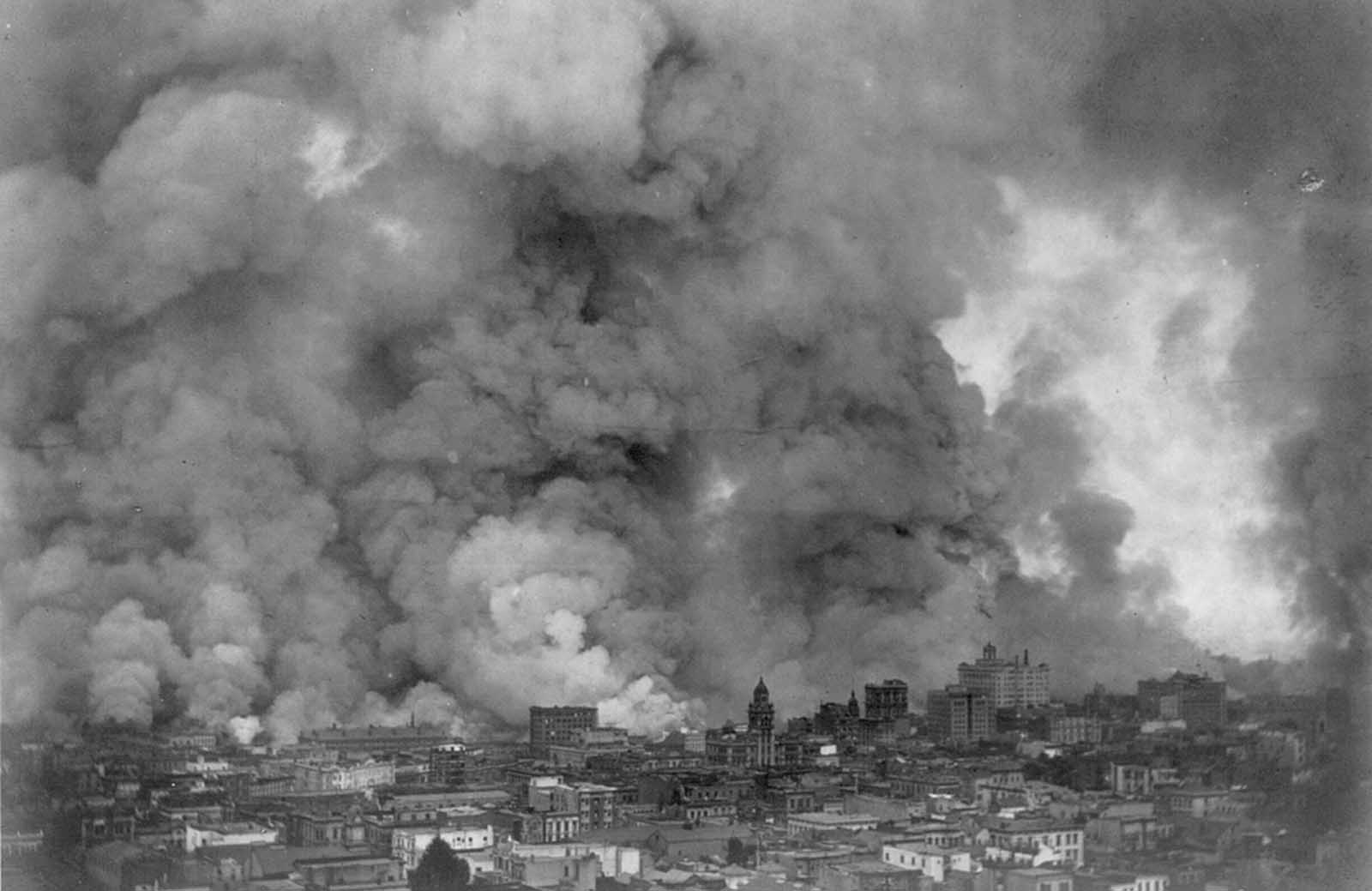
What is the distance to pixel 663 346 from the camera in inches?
356

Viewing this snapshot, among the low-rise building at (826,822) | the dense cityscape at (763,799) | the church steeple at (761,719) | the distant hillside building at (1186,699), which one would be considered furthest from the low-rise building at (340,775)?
the distant hillside building at (1186,699)

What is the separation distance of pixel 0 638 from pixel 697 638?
8.79ft

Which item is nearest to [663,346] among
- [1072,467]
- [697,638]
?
[697,638]

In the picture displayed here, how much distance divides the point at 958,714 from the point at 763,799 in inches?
34.1

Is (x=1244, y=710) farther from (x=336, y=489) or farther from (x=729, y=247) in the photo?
(x=336, y=489)

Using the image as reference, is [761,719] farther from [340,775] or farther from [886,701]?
[340,775]

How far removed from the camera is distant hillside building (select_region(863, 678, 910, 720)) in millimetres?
8938

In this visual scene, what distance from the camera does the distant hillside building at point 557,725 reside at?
873 cm

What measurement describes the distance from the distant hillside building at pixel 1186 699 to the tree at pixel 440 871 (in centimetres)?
274

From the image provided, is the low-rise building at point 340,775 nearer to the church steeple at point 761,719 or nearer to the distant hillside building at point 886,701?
the church steeple at point 761,719

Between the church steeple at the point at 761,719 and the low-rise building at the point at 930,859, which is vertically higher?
the church steeple at the point at 761,719

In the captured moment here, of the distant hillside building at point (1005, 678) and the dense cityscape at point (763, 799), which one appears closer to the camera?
the dense cityscape at point (763, 799)

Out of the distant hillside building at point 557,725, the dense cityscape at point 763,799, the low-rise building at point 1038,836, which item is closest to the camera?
the dense cityscape at point 763,799

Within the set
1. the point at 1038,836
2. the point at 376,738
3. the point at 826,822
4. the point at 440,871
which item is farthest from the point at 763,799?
the point at 376,738
